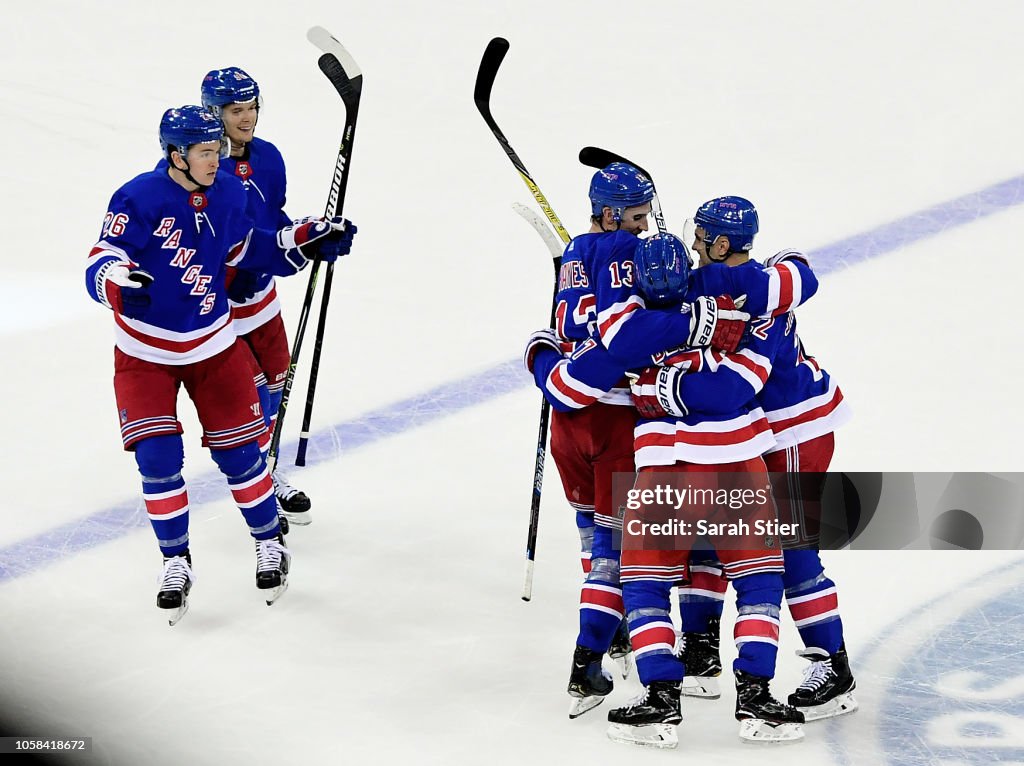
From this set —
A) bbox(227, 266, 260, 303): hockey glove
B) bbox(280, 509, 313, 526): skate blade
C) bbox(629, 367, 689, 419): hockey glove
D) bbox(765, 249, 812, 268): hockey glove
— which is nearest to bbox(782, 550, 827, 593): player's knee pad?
bbox(629, 367, 689, 419): hockey glove

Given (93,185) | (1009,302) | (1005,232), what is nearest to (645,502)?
(1009,302)

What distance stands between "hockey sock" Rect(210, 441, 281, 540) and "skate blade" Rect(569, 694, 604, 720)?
3.82 feet

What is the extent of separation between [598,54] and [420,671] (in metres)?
4.89

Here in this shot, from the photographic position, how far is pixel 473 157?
7.59 m

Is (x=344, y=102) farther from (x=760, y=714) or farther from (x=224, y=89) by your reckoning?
(x=760, y=714)

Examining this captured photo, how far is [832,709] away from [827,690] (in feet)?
0.16

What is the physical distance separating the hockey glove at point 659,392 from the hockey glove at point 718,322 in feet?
0.32

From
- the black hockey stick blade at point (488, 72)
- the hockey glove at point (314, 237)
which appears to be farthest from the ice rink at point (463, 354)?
the black hockey stick blade at point (488, 72)

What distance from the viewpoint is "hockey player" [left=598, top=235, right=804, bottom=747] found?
374cm

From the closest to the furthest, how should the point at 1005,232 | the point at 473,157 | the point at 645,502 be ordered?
the point at 645,502, the point at 1005,232, the point at 473,157

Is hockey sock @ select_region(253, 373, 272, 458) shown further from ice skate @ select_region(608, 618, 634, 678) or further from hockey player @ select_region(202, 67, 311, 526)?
ice skate @ select_region(608, 618, 634, 678)

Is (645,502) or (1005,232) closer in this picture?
(645,502)

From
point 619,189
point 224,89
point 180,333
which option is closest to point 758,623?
point 619,189

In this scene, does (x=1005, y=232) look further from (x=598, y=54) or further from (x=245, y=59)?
(x=245, y=59)
